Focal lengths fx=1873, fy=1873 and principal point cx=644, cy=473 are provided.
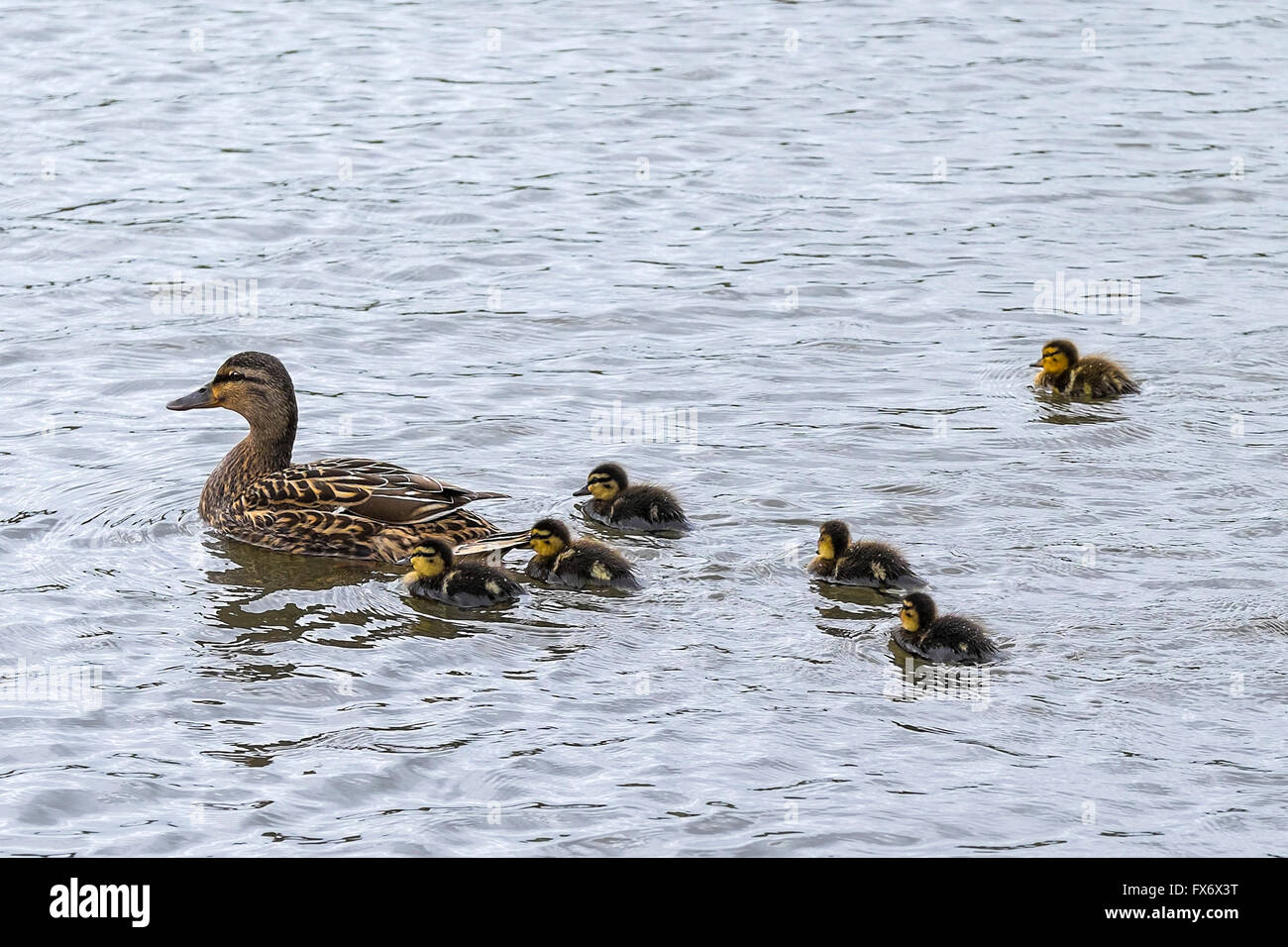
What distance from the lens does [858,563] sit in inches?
323

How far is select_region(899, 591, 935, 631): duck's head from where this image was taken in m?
7.53

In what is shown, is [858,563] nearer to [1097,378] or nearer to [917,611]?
[917,611]

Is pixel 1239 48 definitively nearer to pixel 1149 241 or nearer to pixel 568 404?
pixel 1149 241

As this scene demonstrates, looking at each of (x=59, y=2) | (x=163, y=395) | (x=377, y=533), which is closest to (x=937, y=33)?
(x=59, y=2)

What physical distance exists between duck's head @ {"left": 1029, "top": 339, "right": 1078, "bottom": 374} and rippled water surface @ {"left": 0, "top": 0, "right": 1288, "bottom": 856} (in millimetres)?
277

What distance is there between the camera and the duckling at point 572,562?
8.26 meters

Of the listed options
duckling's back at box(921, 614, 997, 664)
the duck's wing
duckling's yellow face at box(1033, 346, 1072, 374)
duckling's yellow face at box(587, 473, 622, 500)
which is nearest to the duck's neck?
the duck's wing

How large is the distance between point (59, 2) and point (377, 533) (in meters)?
12.5

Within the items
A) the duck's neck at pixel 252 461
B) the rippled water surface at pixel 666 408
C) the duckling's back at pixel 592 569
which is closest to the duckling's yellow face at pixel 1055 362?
the rippled water surface at pixel 666 408

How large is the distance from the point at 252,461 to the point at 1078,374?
4662 millimetres

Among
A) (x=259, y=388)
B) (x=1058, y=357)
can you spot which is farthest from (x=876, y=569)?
(x=259, y=388)

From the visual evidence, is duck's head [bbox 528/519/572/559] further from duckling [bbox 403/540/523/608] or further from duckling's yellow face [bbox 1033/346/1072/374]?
duckling's yellow face [bbox 1033/346/1072/374]

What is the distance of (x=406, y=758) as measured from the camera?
667 cm
